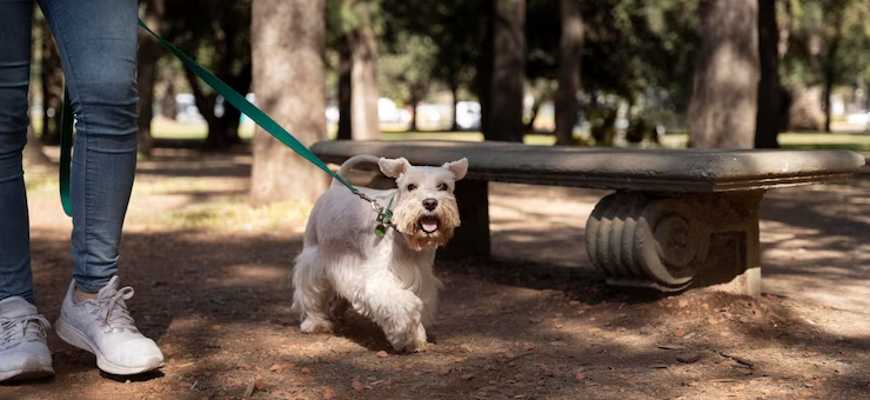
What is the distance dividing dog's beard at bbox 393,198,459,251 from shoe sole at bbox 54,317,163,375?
3.27 feet

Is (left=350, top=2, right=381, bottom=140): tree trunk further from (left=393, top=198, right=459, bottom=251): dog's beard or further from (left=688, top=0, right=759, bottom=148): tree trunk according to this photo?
(left=393, top=198, right=459, bottom=251): dog's beard

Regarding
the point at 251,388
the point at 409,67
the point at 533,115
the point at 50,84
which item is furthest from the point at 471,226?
the point at 409,67

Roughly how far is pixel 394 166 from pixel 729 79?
816cm

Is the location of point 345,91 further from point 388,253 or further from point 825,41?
point 825,41

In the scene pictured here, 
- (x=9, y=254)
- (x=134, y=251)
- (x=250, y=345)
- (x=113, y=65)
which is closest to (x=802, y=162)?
(x=250, y=345)

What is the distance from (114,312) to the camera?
3.82 meters

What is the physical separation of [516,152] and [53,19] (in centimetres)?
267

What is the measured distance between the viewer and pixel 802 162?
16.3 feet

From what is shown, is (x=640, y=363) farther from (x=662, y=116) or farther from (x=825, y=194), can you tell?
(x=662, y=116)

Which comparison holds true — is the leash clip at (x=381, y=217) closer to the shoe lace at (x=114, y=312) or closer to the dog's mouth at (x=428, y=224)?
the dog's mouth at (x=428, y=224)

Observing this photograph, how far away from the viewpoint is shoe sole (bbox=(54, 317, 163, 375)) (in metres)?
3.73

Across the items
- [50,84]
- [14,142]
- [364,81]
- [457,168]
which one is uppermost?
[50,84]

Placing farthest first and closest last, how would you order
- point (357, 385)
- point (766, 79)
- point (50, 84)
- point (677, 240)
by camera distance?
1. point (50, 84)
2. point (766, 79)
3. point (677, 240)
4. point (357, 385)

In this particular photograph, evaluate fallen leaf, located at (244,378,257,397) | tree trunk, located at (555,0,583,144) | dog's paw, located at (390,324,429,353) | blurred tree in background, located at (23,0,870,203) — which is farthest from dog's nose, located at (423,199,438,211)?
tree trunk, located at (555,0,583,144)
